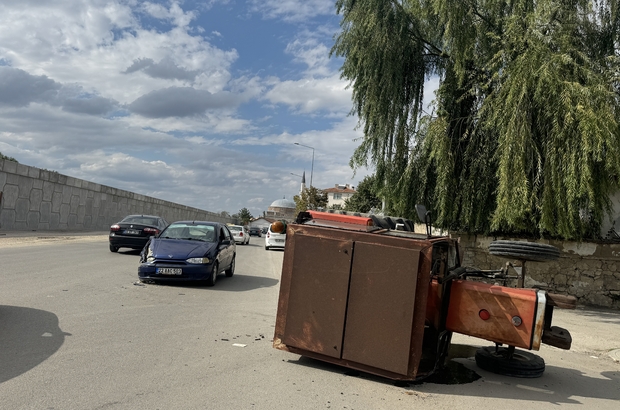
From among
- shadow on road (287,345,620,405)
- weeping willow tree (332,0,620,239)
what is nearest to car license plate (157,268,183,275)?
shadow on road (287,345,620,405)

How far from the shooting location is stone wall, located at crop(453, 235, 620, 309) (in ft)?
42.1

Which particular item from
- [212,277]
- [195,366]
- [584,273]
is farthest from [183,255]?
[584,273]

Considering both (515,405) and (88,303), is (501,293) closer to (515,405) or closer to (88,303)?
(515,405)

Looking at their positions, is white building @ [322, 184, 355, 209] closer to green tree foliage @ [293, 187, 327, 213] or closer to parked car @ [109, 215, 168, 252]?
green tree foliage @ [293, 187, 327, 213]

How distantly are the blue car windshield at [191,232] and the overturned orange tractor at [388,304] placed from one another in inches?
268

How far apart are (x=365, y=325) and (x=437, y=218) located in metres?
9.83

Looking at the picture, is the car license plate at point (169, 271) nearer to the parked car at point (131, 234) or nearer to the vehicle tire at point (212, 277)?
the vehicle tire at point (212, 277)

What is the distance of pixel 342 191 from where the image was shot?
139 meters

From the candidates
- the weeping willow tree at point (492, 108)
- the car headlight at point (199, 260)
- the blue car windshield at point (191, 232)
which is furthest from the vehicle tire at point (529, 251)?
the blue car windshield at point (191, 232)

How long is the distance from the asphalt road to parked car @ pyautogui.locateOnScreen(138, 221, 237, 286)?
122 centimetres

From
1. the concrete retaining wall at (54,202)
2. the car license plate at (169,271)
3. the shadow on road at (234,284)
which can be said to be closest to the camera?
the car license plate at (169,271)

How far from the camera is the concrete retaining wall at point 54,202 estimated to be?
882 inches

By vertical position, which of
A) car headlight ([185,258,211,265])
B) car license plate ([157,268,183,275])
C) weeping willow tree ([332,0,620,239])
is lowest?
car license plate ([157,268,183,275])

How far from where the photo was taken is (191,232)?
484 inches
